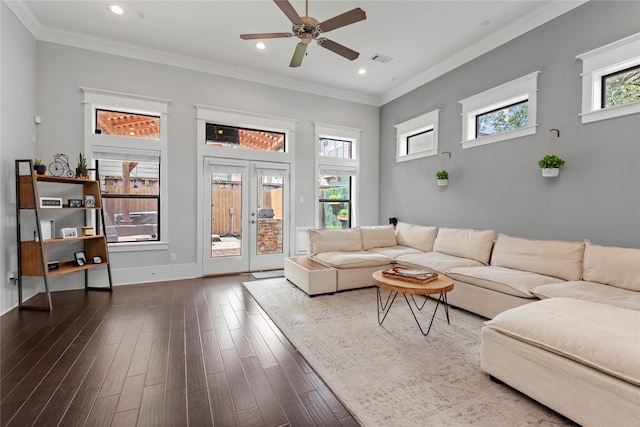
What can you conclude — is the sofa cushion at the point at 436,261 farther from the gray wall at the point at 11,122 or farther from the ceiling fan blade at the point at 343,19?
the gray wall at the point at 11,122

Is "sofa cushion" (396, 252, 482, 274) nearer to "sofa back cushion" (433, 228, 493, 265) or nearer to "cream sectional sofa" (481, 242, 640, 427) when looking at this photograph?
"sofa back cushion" (433, 228, 493, 265)

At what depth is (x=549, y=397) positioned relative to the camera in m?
1.69

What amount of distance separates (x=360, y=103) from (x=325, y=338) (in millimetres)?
5292

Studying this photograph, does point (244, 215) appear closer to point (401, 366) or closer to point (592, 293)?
point (401, 366)

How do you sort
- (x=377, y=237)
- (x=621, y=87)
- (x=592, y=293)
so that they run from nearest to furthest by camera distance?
(x=592, y=293)
(x=621, y=87)
(x=377, y=237)

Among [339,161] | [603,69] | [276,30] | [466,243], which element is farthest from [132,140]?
[603,69]

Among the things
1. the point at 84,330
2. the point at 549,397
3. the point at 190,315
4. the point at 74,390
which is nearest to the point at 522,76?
the point at 549,397

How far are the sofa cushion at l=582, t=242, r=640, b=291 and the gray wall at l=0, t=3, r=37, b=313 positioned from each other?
6250 millimetres

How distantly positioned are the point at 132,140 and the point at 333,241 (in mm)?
3536

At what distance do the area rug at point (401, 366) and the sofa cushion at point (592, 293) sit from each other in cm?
73

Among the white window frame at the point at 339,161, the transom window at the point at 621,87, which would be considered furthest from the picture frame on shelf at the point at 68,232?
the transom window at the point at 621,87

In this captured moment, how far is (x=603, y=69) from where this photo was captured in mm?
3117

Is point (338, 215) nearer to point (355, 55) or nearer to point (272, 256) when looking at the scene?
point (272, 256)

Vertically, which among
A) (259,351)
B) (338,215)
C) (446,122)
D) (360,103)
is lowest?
(259,351)
